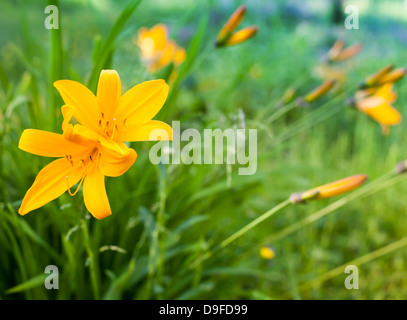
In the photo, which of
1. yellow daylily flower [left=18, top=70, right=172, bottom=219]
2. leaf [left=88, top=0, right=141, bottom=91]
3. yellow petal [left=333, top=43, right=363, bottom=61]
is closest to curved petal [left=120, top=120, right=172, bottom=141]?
yellow daylily flower [left=18, top=70, right=172, bottom=219]

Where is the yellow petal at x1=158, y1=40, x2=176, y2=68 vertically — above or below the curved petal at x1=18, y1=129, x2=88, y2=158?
above

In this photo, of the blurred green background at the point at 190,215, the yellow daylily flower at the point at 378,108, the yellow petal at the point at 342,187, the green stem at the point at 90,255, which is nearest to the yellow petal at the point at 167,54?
the blurred green background at the point at 190,215

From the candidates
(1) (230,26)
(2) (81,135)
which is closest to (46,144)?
(2) (81,135)

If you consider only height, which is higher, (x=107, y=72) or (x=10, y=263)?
(x=107, y=72)

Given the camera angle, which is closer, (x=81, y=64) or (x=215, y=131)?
(x=215, y=131)

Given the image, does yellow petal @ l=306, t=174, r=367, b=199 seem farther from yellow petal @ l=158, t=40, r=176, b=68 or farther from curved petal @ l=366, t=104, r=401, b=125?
yellow petal @ l=158, t=40, r=176, b=68
